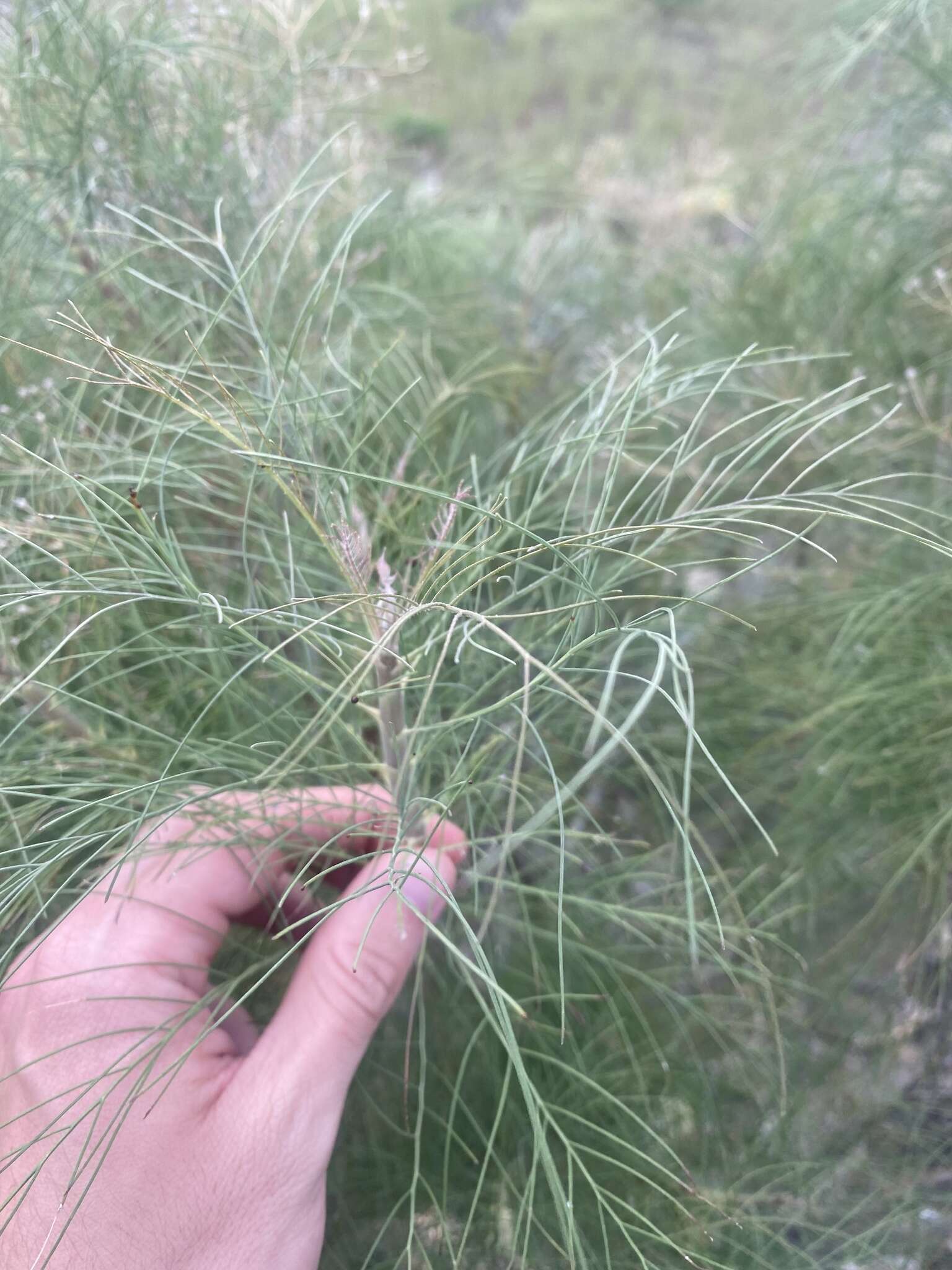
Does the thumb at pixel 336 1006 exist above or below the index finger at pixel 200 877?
below

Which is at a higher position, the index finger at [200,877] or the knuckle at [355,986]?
the index finger at [200,877]

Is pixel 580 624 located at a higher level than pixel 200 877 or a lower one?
higher

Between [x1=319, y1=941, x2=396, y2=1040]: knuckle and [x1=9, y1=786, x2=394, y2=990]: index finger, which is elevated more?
[x1=9, y1=786, x2=394, y2=990]: index finger

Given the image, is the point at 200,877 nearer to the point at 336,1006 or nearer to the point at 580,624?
the point at 336,1006

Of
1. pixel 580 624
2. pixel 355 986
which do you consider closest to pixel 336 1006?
pixel 355 986

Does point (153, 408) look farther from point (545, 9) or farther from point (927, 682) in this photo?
point (545, 9)
